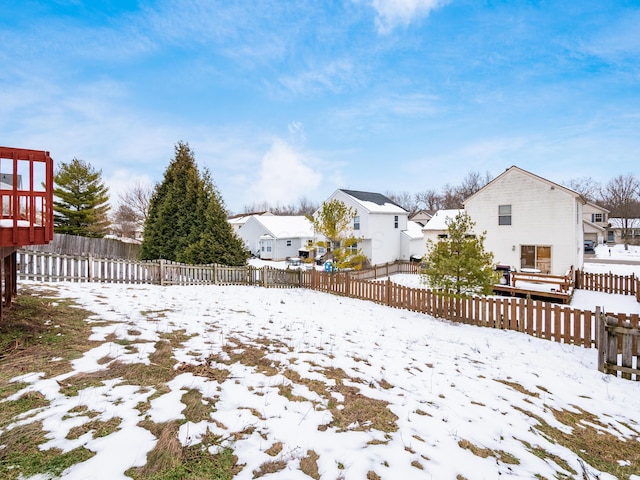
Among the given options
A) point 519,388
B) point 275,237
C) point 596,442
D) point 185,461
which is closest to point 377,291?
point 519,388

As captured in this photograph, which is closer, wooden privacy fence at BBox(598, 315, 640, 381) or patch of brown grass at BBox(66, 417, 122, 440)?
patch of brown grass at BBox(66, 417, 122, 440)

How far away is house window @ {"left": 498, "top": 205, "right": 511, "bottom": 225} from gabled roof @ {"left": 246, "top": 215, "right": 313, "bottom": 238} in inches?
896

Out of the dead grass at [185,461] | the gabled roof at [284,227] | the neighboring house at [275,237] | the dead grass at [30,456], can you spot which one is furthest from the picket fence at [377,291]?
the gabled roof at [284,227]

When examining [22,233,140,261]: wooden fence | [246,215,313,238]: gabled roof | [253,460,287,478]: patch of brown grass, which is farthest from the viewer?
[246,215,313,238]: gabled roof

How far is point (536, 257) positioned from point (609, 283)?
3.90 meters

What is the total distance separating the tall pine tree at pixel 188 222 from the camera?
743 inches

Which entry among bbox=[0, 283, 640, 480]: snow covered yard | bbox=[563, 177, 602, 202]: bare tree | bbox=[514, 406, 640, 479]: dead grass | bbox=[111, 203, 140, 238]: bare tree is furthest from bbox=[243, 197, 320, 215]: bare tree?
bbox=[514, 406, 640, 479]: dead grass

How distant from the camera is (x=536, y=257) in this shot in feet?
68.1

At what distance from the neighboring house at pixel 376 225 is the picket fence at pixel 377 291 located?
1482 cm

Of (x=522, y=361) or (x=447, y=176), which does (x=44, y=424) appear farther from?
(x=447, y=176)

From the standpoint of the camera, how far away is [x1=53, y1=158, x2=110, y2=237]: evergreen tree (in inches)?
1133

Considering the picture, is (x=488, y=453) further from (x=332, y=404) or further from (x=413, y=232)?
(x=413, y=232)

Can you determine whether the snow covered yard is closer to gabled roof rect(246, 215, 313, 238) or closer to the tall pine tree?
the tall pine tree

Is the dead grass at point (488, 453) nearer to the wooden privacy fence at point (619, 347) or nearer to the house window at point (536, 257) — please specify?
the wooden privacy fence at point (619, 347)
